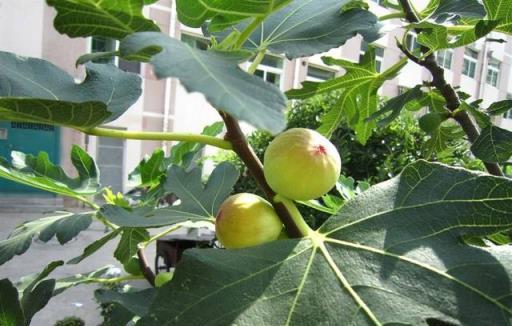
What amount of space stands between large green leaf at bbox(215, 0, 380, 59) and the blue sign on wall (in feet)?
26.3

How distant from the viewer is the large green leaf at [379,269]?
0.38m

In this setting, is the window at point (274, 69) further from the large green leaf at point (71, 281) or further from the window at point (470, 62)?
the large green leaf at point (71, 281)

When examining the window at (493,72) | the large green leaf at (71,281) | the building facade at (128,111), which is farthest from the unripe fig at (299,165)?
the window at (493,72)

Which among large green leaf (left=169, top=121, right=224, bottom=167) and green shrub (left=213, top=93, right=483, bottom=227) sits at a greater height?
large green leaf (left=169, top=121, right=224, bottom=167)

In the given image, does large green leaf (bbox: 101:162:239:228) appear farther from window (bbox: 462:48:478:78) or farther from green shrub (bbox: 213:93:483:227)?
window (bbox: 462:48:478:78)

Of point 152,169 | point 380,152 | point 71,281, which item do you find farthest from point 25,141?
point 152,169

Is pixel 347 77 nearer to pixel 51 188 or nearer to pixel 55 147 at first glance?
pixel 51 188

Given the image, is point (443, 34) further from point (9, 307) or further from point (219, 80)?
point (9, 307)

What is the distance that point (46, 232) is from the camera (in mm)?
833

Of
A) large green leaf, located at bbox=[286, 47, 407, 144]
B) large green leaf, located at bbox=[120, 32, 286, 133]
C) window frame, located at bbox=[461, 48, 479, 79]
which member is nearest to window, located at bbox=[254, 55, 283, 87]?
window frame, located at bbox=[461, 48, 479, 79]

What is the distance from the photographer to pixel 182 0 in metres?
0.41

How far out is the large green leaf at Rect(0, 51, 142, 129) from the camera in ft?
1.22

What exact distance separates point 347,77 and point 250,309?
558 millimetres

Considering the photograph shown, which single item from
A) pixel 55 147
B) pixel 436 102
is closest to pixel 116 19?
pixel 436 102
